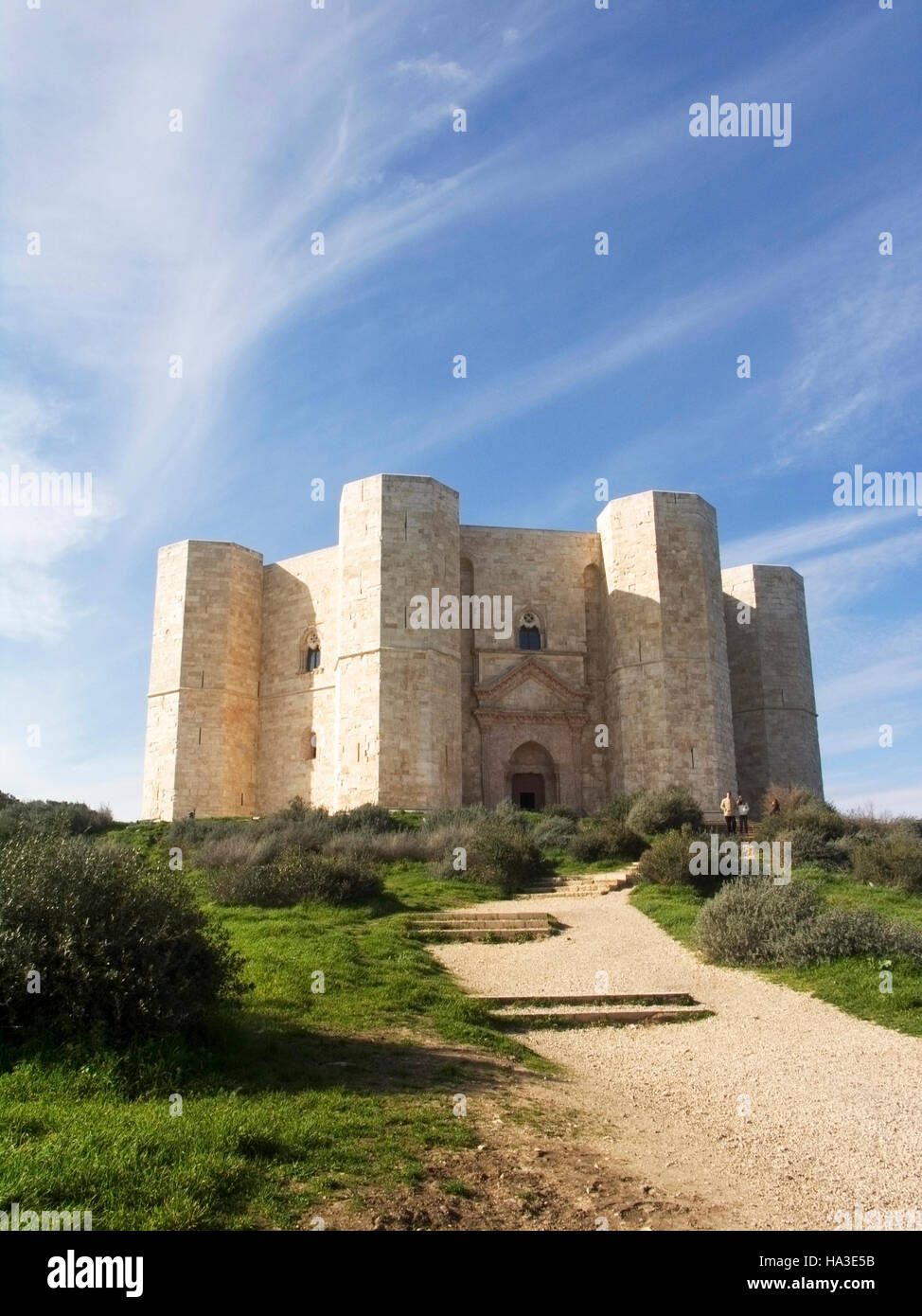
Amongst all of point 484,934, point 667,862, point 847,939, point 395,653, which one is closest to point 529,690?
point 395,653

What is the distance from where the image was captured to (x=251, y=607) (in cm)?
2838

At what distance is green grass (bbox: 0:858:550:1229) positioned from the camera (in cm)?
378

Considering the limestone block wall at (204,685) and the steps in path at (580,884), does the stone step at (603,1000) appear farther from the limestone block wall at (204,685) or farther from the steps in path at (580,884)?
the limestone block wall at (204,685)

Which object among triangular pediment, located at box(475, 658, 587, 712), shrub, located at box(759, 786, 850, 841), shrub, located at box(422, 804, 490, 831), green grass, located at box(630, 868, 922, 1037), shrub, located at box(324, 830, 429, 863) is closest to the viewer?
green grass, located at box(630, 868, 922, 1037)

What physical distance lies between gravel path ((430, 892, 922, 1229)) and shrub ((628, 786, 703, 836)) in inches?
319

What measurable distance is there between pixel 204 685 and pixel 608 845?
1341 cm

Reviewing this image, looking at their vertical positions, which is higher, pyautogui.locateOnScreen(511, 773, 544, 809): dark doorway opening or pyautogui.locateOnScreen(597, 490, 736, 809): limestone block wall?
pyautogui.locateOnScreen(597, 490, 736, 809): limestone block wall

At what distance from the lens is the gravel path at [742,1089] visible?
4547mm

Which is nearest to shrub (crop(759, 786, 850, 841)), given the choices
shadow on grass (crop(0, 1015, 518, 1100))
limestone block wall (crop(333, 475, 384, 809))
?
limestone block wall (crop(333, 475, 384, 809))
